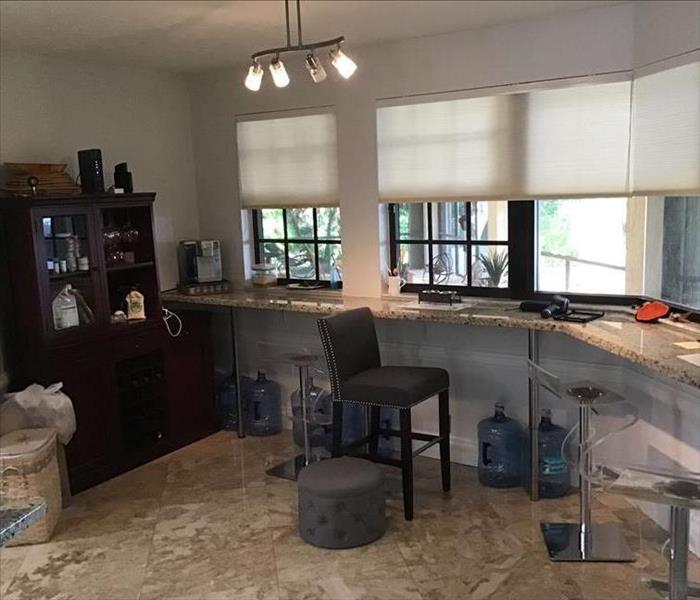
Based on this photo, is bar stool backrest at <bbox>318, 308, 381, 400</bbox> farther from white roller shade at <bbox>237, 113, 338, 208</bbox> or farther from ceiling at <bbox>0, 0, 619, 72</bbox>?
ceiling at <bbox>0, 0, 619, 72</bbox>

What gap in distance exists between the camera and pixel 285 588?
A: 9.84 feet

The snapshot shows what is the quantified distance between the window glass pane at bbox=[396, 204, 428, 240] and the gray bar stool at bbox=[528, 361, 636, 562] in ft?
4.29

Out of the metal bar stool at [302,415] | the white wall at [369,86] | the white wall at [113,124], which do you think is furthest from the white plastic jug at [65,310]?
the white wall at [369,86]

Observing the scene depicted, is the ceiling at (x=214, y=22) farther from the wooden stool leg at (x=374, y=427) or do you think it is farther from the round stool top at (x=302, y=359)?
the wooden stool leg at (x=374, y=427)

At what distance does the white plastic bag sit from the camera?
3.65 metres

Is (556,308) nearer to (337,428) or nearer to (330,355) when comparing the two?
(330,355)

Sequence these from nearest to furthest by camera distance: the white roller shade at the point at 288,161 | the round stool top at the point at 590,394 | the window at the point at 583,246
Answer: the round stool top at the point at 590,394
the window at the point at 583,246
the white roller shade at the point at 288,161

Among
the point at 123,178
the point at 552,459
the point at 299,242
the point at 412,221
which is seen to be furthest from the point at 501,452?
the point at 123,178

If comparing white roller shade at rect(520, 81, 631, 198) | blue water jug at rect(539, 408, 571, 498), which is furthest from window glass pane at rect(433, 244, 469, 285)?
blue water jug at rect(539, 408, 571, 498)

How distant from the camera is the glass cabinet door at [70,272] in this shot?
385 centimetres

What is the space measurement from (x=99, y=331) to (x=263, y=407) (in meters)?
1.29

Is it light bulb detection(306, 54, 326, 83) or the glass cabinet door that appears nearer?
light bulb detection(306, 54, 326, 83)

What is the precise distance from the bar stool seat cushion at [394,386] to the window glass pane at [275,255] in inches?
58.9

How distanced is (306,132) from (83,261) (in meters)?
1.55
